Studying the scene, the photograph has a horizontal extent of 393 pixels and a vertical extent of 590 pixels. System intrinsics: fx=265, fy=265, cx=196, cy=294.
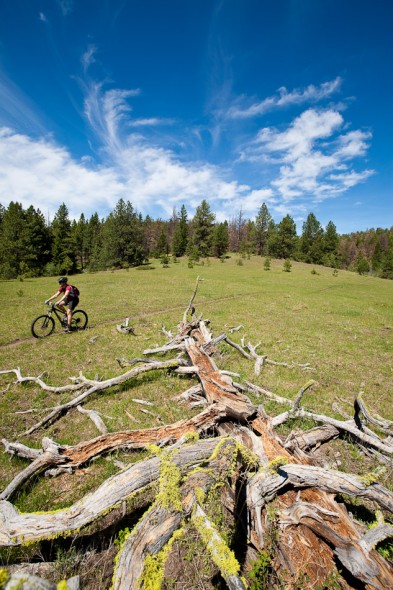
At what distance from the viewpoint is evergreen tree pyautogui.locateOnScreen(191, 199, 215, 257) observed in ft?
310

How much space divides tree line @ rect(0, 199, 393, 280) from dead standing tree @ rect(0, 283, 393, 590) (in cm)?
5176

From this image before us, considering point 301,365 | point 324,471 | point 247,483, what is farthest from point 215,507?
point 301,365

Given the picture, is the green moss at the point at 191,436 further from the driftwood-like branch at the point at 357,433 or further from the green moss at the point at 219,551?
the driftwood-like branch at the point at 357,433

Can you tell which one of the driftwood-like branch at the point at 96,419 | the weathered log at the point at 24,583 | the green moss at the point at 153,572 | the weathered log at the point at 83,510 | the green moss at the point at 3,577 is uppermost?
the green moss at the point at 3,577

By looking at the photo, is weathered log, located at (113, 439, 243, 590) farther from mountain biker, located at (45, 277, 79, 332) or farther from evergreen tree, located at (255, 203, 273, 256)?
evergreen tree, located at (255, 203, 273, 256)

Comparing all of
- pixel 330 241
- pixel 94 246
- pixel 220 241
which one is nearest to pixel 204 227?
pixel 220 241

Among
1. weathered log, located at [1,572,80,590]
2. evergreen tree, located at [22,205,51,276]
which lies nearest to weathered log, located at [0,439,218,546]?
weathered log, located at [1,572,80,590]

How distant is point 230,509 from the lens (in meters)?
4.62

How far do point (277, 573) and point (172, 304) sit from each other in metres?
23.6

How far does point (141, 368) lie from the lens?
9180 millimetres

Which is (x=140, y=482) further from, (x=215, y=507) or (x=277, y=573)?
(x=277, y=573)

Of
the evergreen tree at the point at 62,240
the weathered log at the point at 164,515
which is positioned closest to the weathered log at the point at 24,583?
the weathered log at the point at 164,515

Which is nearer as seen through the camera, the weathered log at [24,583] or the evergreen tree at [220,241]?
the weathered log at [24,583]

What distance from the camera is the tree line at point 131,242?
67.9 meters
